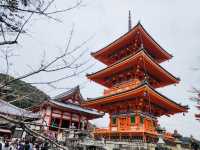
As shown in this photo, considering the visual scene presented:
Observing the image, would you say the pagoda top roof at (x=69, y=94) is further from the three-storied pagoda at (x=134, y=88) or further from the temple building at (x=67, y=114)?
the three-storied pagoda at (x=134, y=88)

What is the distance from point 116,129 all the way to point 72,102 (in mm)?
15351

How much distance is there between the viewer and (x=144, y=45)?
20.1 meters

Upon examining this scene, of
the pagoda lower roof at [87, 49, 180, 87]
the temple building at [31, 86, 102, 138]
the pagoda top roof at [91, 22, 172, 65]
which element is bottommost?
the temple building at [31, 86, 102, 138]

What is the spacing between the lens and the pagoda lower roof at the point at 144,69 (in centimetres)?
1678

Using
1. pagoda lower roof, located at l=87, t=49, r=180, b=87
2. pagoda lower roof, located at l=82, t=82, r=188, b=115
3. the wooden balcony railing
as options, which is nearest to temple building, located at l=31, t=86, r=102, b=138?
pagoda lower roof, located at l=87, t=49, r=180, b=87

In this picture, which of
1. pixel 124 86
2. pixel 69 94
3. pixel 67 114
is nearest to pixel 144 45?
pixel 124 86

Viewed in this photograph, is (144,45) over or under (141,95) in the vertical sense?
over

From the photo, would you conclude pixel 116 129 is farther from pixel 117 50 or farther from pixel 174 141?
pixel 117 50

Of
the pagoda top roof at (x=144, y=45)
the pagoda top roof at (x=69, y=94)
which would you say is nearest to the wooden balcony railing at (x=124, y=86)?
the pagoda top roof at (x=144, y=45)

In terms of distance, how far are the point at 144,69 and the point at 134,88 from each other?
3.99 m

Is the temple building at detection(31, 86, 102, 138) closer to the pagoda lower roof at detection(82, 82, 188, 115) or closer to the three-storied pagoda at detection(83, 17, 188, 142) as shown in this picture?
the pagoda lower roof at detection(82, 82, 188, 115)

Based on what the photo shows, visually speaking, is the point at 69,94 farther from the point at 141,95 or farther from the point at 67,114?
the point at 141,95

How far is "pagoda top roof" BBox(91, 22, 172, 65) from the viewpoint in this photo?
18.7 meters

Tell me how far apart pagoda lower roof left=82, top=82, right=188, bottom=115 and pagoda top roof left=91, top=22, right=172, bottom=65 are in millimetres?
5616
